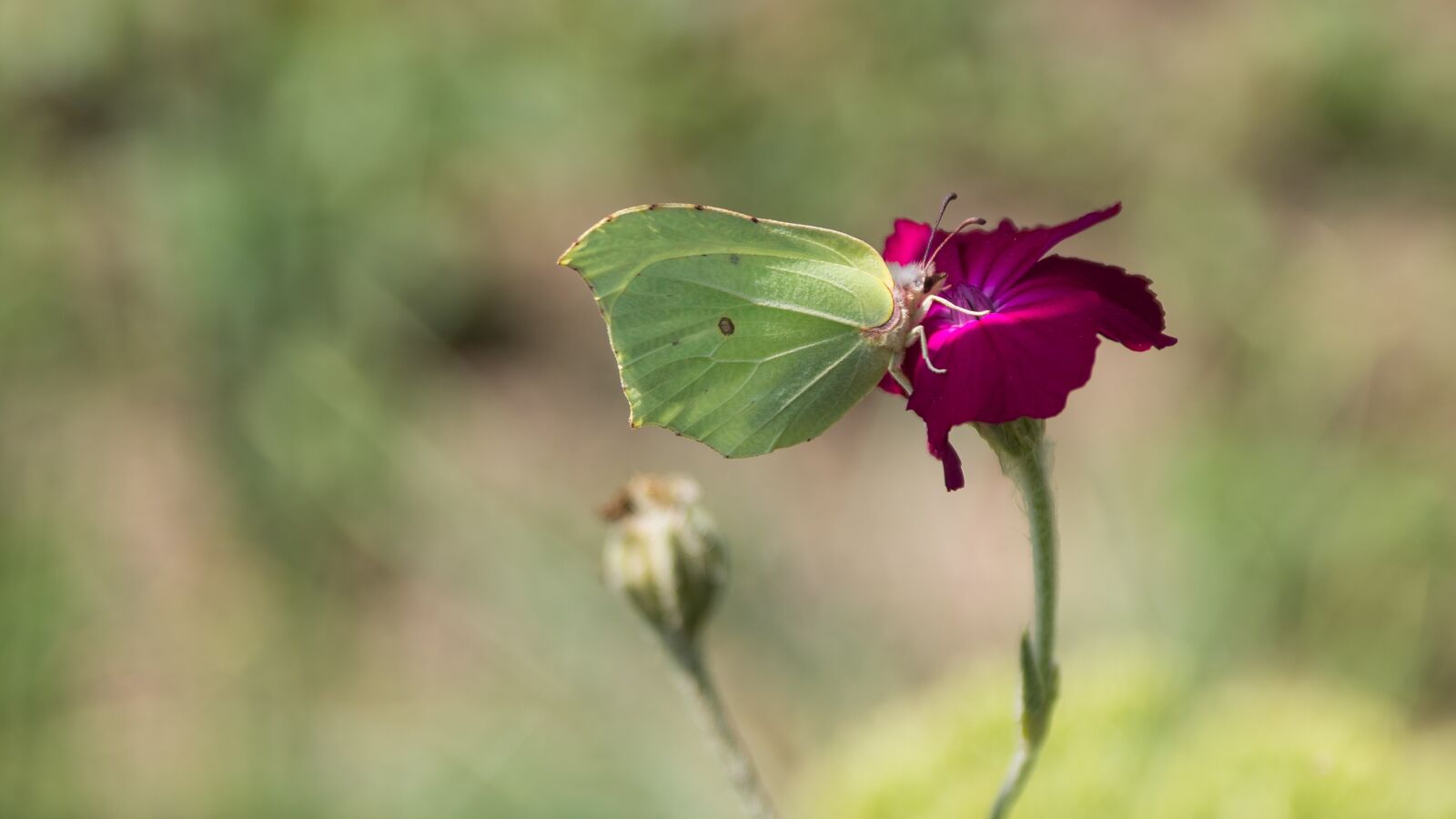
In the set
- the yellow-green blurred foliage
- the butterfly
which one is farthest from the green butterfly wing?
the yellow-green blurred foliage

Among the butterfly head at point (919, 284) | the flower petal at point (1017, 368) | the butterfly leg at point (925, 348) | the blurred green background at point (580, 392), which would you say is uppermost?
the blurred green background at point (580, 392)

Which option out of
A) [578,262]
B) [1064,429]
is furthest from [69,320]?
[578,262]

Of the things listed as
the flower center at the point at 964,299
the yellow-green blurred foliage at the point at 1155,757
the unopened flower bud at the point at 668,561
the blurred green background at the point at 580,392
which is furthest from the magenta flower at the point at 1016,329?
the blurred green background at the point at 580,392

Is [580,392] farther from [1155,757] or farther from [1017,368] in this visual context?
[1017,368]

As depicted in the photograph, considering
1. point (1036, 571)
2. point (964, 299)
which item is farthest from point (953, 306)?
point (1036, 571)

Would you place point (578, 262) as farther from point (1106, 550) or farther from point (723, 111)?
point (723, 111)

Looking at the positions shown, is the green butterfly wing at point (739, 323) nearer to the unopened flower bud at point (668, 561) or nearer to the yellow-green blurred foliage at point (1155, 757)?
the unopened flower bud at point (668, 561)
